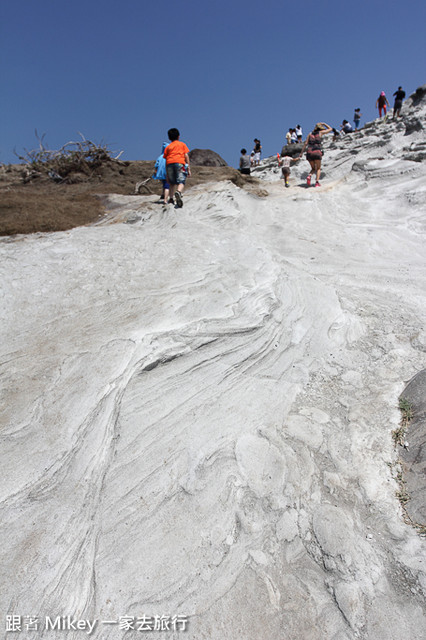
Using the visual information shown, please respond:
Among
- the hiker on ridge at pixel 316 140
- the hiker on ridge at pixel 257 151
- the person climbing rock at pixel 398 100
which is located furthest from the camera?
the hiker on ridge at pixel 257 151

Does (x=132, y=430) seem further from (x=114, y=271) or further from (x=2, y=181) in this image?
(x=2, y=181)

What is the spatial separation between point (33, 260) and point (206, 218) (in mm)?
3495

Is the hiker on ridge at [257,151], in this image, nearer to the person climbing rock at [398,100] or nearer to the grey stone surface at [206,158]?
the grey stone surface at [206,158]

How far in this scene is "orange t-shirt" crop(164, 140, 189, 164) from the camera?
7.47 m

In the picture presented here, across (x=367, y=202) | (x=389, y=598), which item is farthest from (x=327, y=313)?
(x=367, y=202)

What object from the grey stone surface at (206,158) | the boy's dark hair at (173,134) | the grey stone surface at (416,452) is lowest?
the grey stone surface at (416,452)

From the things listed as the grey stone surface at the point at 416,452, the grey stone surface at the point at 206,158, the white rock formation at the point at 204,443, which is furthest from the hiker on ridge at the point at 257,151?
the grey stone surface at the point at 416,452

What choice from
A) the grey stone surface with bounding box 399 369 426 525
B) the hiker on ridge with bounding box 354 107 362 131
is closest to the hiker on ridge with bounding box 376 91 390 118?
the hiker on ridge with bounding box 354 107 362 131

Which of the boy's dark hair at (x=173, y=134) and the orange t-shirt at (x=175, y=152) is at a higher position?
the boy's dark hair at (x=173, y=134)

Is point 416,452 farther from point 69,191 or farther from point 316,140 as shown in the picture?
point 69,191

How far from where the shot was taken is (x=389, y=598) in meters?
2.05

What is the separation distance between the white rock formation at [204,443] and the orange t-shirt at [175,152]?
2.85 meters

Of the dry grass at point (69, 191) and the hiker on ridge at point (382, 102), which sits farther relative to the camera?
the hiker on ridge at point (382, 102)

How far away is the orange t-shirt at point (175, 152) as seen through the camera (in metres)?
7.47
